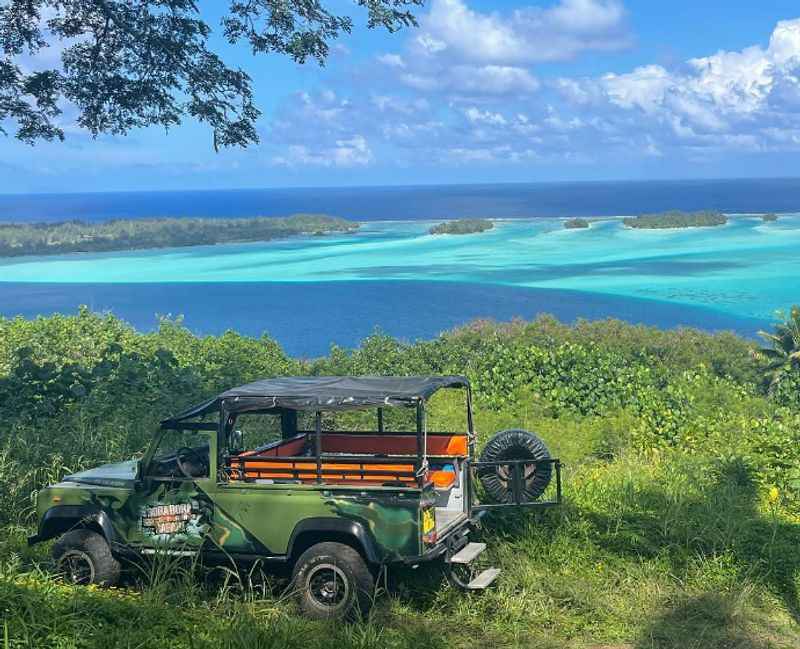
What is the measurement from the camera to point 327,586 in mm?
7289

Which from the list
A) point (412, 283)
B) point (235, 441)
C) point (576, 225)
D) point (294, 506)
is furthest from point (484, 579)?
point (576, 225)

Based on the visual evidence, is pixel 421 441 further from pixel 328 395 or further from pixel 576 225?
pixel 576 225

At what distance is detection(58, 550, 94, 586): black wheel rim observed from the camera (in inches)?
310

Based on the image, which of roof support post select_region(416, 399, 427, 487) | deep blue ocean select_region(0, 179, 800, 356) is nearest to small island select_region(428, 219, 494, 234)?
deep blue ocean select_region(0, 179, 800, 356)

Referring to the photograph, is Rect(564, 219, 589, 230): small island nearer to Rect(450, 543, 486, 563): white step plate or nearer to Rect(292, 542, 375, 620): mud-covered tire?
Rect(450, 543, 486, 563): white step plate

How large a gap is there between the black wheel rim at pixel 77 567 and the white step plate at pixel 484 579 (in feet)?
10.5

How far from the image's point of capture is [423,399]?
741 centimetres

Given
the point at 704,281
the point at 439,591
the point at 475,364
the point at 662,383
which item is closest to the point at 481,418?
the point at 475,364

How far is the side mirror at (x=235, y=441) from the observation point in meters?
8.46

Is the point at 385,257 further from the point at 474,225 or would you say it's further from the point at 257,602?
the point at 257,602

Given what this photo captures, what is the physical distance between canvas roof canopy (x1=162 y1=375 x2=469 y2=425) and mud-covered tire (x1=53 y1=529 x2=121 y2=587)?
119cm

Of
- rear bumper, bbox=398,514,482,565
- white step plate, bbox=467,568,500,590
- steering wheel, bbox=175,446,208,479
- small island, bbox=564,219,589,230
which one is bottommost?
small island, bbox=564,219,589,230

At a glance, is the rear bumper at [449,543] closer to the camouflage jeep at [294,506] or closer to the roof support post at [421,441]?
the camouflage jeep at [294,506]

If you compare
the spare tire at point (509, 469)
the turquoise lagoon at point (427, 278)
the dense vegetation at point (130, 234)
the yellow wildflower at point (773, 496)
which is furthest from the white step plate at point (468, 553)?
the dense vegetation at point (130, 234)
